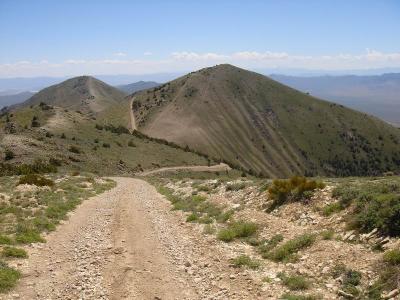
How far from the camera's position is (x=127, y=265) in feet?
48.8

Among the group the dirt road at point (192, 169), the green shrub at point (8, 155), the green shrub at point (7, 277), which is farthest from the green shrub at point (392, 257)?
the dirt road at point (192, 169)

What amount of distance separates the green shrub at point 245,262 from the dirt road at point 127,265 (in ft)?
1.24

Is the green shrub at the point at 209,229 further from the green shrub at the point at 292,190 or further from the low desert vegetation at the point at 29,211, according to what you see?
the low desert vegetation at the point at 29,211

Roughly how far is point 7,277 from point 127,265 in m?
3.92

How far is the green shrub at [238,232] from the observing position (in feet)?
59.5

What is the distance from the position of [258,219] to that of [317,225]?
11.1 ft

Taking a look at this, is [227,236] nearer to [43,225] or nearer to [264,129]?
[43,225]

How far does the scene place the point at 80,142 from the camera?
8225cm

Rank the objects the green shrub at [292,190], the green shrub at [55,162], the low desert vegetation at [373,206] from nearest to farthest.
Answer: the low desert vegetation at [373,206]
the green shrub at [292,190]
the green shrub at [55,162]

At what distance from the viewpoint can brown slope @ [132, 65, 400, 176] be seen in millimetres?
156125

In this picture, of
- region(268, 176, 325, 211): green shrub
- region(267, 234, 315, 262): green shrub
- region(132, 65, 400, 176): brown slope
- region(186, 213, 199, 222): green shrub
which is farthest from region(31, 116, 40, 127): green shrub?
region(267, 234, 315, 262): green shrub

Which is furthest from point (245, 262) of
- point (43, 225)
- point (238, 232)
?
point (43, 225)

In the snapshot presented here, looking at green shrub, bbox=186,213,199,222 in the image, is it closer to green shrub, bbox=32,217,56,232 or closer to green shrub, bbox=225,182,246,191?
green shrub, bbox=225,182,246,191

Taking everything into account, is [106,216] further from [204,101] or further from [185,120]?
[204,101]
